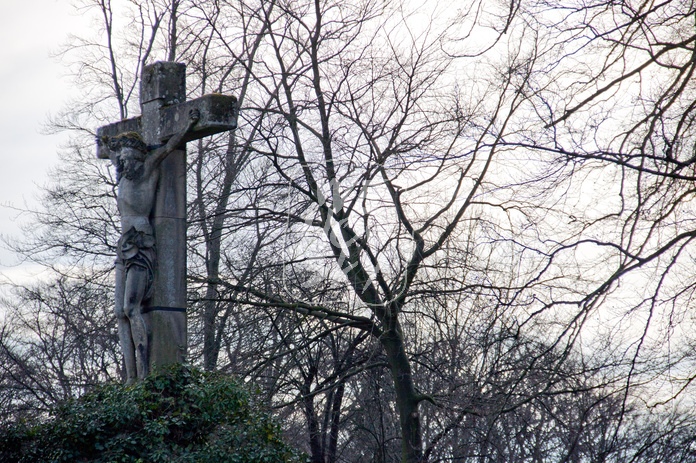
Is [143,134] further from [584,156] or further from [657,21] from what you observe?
Result: [657,21]

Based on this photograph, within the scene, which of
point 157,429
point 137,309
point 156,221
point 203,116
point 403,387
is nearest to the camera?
point 157,429

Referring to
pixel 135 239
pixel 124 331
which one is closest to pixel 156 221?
pixel 135 239

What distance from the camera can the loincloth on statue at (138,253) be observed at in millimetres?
6605

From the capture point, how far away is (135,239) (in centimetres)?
663

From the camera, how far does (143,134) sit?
284 inches

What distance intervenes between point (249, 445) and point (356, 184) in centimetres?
461

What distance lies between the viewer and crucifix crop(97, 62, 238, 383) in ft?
21.5

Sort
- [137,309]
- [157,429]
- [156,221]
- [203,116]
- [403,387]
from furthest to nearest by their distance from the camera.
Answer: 1. [403,387]
2. [156,221]
3. [203,116]
4. [137,309]
5. [157,429]

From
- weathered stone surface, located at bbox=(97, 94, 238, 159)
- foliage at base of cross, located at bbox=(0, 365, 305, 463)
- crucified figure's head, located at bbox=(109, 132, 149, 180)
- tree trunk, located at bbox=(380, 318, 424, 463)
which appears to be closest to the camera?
foliage at base of cross, located at bbox=(0, 365, 305, 463)

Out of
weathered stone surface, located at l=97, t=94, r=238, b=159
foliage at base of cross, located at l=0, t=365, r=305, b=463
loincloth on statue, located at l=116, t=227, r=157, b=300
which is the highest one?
weathered stone surface, located at l=97, t=94, r=238, b=159

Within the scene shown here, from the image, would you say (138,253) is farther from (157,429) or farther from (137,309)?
(157,429)

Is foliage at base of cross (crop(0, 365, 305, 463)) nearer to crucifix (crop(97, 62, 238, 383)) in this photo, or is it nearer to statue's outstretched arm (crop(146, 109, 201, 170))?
crucifix (crop(97, 62, 238, 383))

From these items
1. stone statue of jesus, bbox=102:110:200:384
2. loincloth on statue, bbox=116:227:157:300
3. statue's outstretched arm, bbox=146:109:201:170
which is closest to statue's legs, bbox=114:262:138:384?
stone statue of jesus, bbox=102:110:200:384

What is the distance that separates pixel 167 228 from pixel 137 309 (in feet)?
2.55
